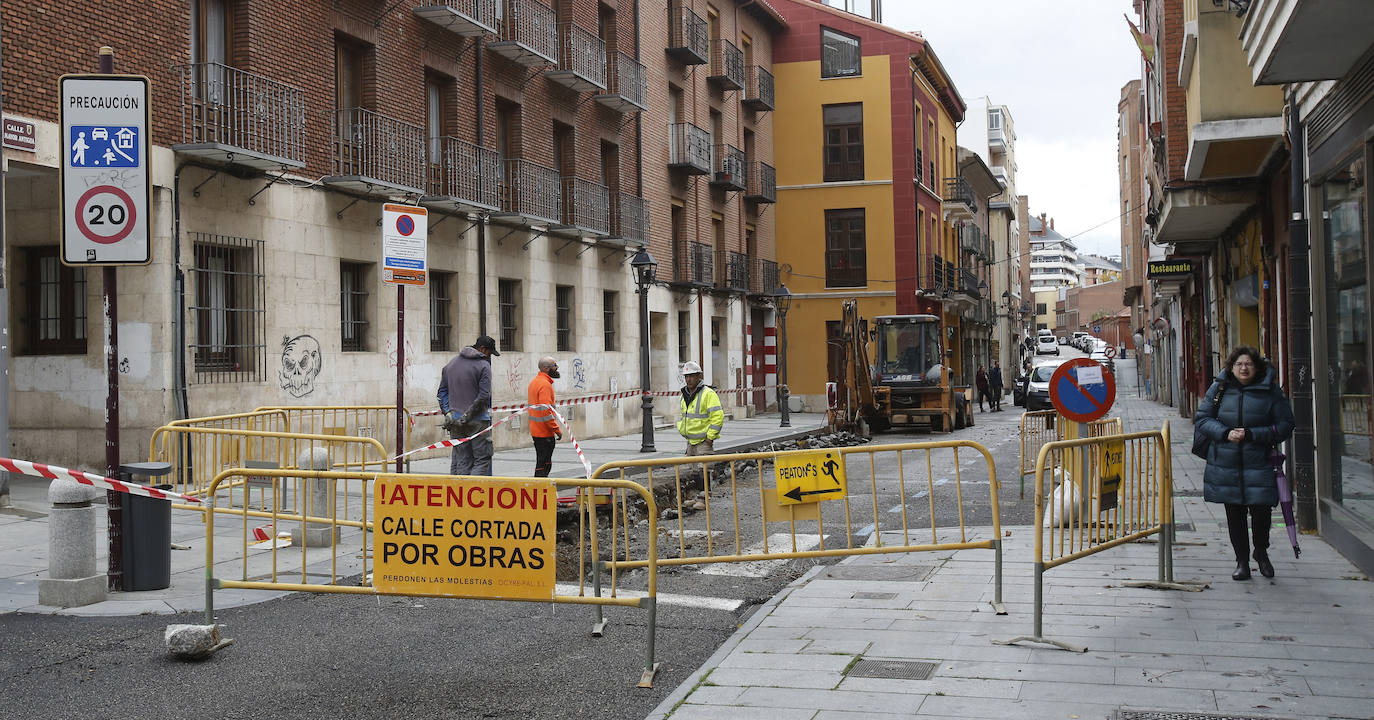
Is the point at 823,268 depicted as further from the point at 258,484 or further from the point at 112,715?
the point at 112,715

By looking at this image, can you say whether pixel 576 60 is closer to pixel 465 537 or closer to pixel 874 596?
pixel 874 596

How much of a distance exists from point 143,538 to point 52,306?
806 centimetres

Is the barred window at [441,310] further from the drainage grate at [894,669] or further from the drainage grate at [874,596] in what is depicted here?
the drainage grate at [894,669]

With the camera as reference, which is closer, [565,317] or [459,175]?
[459,175]

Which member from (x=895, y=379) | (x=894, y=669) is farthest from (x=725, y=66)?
(x=894, y=669)

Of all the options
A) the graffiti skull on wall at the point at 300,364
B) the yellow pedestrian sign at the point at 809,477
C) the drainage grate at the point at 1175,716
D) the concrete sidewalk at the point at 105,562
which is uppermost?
the graffiti skull on wall at the point at 300,364

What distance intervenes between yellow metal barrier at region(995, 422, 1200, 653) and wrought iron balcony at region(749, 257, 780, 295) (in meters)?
27.9

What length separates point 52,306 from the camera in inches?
555

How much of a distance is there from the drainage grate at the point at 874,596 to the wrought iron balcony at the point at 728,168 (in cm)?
2565

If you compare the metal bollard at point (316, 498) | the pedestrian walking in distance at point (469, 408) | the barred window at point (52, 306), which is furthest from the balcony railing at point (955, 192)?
the metal bollard at point (316, 498)

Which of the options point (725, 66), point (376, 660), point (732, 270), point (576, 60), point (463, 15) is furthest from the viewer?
point (732, 270)

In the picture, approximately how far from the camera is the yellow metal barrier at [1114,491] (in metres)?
6.84

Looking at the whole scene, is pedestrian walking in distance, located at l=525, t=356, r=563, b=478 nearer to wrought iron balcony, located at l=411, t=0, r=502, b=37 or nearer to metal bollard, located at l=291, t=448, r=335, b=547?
metal bollard, located at l=291, t=448, r=335, b=547

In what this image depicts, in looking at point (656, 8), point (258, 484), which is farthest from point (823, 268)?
point (258, 484)
